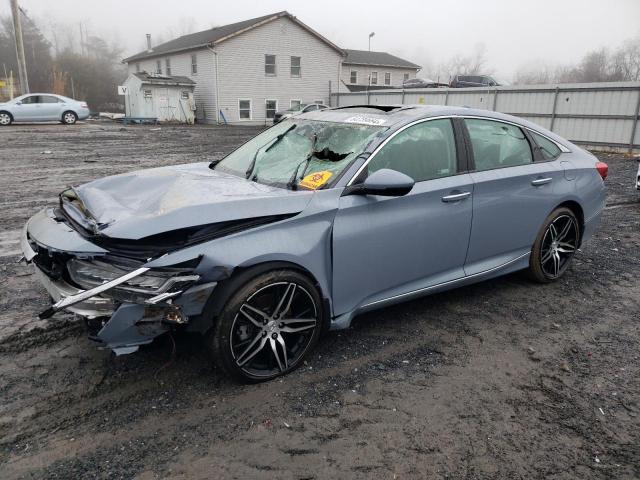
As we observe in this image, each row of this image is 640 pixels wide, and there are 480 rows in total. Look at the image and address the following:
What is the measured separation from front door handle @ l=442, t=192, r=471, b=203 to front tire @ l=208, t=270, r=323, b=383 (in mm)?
1302

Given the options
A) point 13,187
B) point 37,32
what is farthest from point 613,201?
point 37,32

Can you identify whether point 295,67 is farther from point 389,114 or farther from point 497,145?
point 389,114

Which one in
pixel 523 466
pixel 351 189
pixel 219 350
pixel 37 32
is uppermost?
pixel 37 32

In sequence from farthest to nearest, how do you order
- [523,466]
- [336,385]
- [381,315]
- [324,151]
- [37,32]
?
[37,32], [381,315], [324,151], [336,385], [523,466]

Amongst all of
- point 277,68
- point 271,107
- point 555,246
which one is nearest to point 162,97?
point 271,107

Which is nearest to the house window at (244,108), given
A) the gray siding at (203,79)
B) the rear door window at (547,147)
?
the gray siding at (203,79)

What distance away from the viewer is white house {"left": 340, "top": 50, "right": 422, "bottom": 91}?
4409 centimetres

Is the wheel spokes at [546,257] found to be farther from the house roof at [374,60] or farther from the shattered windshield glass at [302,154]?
the house roof at [374,60]

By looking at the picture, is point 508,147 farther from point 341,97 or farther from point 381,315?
point 341,97

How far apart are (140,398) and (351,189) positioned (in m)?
1.84

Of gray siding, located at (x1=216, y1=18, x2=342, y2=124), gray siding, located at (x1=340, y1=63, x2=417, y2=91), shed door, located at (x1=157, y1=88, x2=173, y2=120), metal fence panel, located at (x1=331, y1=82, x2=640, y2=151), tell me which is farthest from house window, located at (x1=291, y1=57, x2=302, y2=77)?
metal fence panel, located at (x1=331, y1=82, x2=640, y2=151)

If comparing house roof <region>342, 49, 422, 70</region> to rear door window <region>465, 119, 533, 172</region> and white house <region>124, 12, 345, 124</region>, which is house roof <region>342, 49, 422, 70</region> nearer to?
white house <region>124, 12, 345, 124</region>

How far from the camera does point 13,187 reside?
9.53m

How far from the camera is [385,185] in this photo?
3268mm
